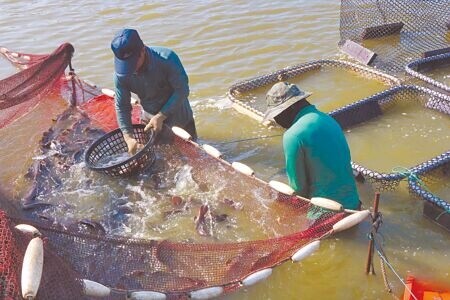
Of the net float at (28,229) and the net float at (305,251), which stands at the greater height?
the net float at (28,229)

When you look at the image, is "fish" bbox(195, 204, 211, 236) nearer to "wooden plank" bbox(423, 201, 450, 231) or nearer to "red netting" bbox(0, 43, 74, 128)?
"wooden plank" bbox(423, 201, 450, 231)

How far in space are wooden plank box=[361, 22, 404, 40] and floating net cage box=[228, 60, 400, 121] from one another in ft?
3.92

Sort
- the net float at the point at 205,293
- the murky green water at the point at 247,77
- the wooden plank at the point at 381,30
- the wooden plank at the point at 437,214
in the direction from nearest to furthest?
1. the net float at the point at 205,293
2. the murky green water at the point at 247,77
3. the wooden plank at the point at 437,214
4. the wooden plank at the point at 381,30

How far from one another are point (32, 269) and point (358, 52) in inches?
268

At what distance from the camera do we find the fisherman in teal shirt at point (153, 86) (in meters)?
5.22

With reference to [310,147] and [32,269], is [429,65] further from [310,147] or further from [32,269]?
[32,269]

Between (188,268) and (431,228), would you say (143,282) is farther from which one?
(431,228)

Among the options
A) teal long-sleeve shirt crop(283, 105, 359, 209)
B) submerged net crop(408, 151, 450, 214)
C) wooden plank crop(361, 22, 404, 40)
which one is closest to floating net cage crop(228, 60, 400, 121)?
wooden plank crop(361, 22, 404, 40)

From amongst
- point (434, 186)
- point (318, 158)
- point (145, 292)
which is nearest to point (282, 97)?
point (318, 158)

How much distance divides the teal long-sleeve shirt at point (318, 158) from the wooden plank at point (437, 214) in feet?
2.62

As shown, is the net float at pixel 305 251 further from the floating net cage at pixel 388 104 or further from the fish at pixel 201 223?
the floating net cage at pixel 388 104

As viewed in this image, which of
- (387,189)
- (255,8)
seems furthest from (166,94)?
(255,8)

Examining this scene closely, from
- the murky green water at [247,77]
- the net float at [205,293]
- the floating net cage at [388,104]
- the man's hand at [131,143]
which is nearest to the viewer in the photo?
the net float at [205,293]

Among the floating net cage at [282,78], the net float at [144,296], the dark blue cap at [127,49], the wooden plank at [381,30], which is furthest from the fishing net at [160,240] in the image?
the wooden plank at [381,30]
